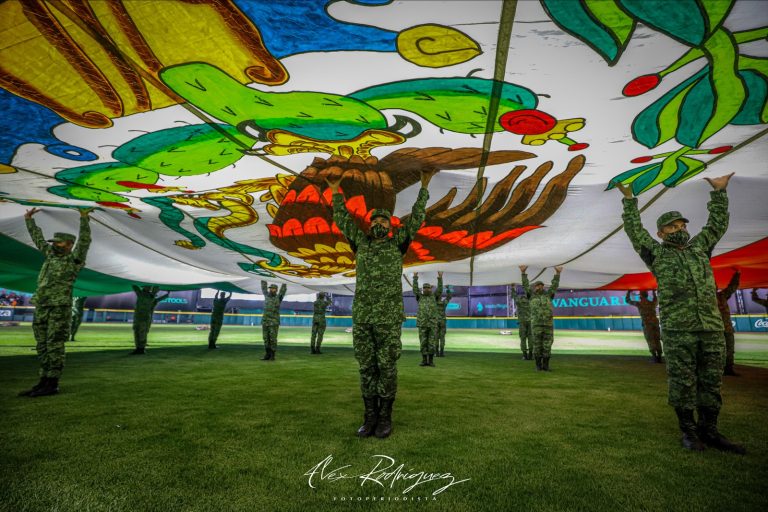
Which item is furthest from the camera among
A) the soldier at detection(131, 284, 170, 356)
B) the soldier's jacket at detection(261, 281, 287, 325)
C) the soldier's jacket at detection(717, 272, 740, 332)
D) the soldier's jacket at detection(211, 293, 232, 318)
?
the soldier's jacket at detection(211, 293, 232, 318)

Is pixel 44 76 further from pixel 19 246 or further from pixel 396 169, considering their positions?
pixel 19 246

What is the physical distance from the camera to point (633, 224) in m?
3.29

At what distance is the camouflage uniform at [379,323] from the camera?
3148 millimetres

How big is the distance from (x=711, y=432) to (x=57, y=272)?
25.6 ft

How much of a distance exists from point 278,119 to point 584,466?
13.0ft

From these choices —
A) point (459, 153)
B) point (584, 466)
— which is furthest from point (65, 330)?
point (584, 466)

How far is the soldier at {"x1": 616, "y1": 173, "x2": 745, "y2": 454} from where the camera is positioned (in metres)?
2.81

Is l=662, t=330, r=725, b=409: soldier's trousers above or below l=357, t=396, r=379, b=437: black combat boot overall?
above

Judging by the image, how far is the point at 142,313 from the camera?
33.2ft

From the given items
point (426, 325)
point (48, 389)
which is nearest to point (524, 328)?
point (426, 325)

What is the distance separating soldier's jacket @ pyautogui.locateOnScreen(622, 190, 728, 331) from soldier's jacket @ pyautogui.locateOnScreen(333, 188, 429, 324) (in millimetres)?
2228

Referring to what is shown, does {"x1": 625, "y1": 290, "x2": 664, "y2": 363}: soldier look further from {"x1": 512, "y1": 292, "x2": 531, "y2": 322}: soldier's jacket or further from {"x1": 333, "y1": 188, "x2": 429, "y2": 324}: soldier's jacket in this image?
{"x1": 333, "y1": 188, "x2": 429, "y2": 324}: soldier's jacket

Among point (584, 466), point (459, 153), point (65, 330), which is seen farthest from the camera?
point (65, 330)

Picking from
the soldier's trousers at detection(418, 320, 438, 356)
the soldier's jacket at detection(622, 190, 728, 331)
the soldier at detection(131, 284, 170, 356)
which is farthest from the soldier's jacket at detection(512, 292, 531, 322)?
the soldier at detection(131, 284, 170, 356)
